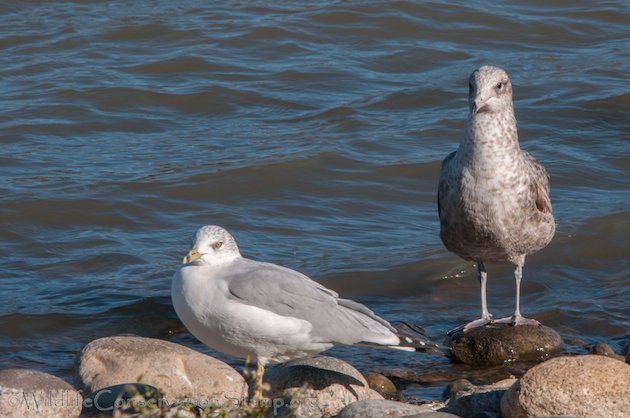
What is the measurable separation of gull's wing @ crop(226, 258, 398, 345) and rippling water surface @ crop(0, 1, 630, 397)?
915 millimetres

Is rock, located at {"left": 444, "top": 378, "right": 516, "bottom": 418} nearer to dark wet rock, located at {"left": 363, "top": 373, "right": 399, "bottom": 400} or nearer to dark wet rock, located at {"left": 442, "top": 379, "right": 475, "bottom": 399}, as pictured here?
dark wet rock, located at {"left": 442, "top": 379, "right": 475, "bottom": 399}

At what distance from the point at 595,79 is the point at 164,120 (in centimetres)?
516

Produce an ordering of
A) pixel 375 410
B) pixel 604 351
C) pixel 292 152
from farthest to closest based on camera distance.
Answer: pixel 292 152
pixel 604 351
pixel 375 410

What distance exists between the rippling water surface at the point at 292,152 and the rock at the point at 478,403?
0.39m

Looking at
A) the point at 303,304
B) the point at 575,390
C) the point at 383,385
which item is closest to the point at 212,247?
the point at 303,304

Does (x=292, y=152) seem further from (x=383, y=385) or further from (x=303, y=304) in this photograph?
(x=303, y=304)

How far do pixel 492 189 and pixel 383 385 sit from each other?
139 cm

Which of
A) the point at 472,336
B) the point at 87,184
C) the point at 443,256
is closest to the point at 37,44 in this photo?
the point at 87,184

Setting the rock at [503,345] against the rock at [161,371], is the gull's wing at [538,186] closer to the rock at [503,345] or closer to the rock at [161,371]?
the rock at [503,345]

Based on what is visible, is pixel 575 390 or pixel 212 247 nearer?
pixel 575 390

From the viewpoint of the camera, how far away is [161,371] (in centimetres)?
601

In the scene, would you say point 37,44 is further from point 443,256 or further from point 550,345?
point 550,345

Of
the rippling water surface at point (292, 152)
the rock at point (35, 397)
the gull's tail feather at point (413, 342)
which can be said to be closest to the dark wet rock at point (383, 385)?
the rippling water surface at point (292, 152)

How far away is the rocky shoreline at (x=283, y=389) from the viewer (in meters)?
5.73
